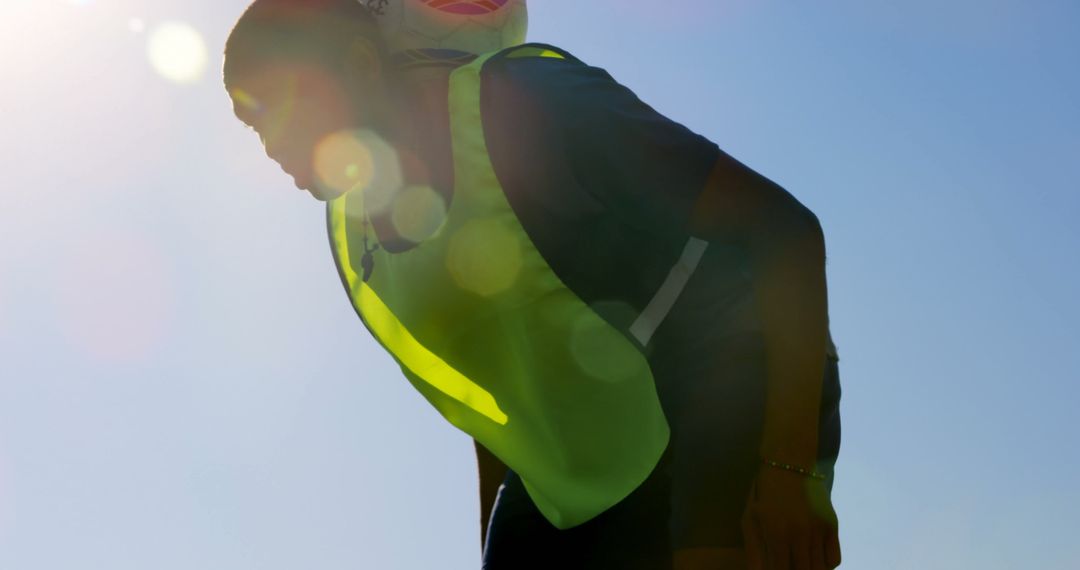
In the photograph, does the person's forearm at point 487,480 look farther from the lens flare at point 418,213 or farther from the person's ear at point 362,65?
the person's ear at point 362,65

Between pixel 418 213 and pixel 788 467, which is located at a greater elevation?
pixel 418 213

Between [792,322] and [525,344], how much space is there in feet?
2.42

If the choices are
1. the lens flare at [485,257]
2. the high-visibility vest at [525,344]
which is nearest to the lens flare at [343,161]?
the high-visibility vest at [525,344]

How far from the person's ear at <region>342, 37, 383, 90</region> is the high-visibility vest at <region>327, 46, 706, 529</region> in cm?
39

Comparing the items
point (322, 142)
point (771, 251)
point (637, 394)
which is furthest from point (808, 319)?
point (322, 142)

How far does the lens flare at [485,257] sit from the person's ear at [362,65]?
0.52 m

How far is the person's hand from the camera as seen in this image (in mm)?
2250

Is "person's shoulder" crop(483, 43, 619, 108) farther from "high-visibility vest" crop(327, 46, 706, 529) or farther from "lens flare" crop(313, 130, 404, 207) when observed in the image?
"lens flare" crop(313, 130, 404, 207)

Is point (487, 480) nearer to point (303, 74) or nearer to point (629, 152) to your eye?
point (303, 74)

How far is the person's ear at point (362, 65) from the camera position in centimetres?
313

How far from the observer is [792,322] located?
95.3 inches

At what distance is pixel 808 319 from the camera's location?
2.42 m

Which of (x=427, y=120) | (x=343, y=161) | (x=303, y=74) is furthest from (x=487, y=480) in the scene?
(x=303, y=74)

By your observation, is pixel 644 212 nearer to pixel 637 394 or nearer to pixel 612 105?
pixel 612 105
